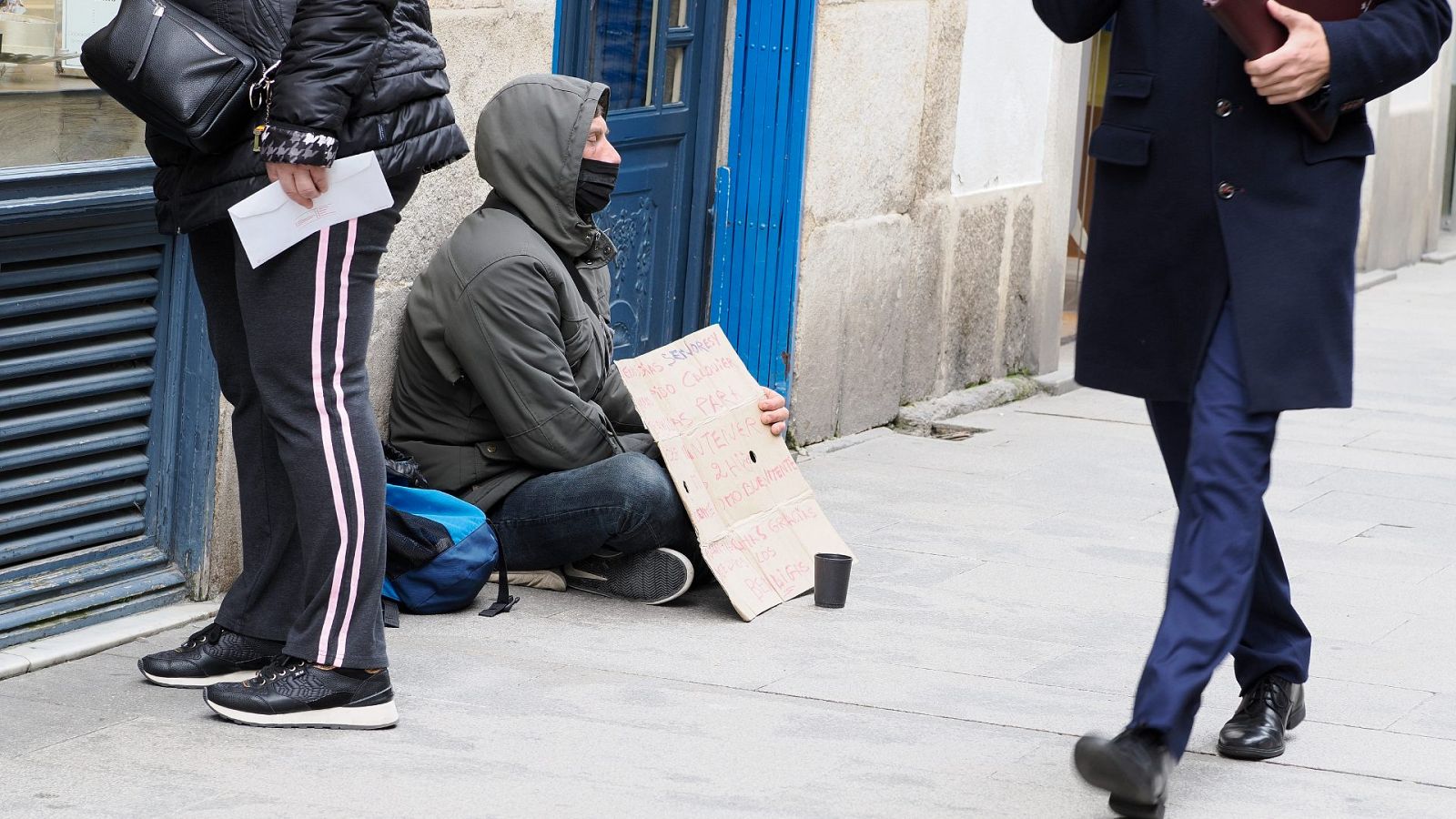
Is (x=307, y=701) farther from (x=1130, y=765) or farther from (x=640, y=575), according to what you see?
(x=1130, y=765)

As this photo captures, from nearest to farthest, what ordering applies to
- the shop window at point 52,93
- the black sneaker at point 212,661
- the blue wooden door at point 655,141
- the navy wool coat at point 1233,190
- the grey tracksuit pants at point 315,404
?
the navy wool coat at point 1233,190 → the grey tracksuit pants at point 315,404 → the black sneaker at point 212,661 → the shop window at point 52,93 → the blue wooden door at point 655,141

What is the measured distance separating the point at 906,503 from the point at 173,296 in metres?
2.54

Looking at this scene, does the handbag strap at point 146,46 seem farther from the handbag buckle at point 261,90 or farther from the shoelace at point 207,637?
the shoelace at point 207,637

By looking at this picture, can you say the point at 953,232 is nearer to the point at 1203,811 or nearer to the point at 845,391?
the point at 845,391

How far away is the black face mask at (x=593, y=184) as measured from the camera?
4949 millimetres

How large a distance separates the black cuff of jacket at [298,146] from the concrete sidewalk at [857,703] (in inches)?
41.2

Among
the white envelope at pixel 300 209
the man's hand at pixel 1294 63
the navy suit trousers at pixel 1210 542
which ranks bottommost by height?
the navy suit trousers at pixel 1210 542

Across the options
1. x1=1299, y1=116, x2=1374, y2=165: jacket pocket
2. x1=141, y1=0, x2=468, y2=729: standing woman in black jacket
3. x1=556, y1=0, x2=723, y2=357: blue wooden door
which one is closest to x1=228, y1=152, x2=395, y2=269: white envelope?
x1=141, y1=0, x2=468, y2=729: standing woman in black jacket

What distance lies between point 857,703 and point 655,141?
104 inches

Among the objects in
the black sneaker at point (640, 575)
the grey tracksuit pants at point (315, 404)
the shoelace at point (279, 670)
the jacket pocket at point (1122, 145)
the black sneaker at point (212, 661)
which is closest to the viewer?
the jacket pocket at point (1122, 145)

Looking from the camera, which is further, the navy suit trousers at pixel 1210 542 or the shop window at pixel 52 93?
the shop window at pixel 52 93

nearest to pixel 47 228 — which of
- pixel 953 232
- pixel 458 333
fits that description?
pixel 458 333

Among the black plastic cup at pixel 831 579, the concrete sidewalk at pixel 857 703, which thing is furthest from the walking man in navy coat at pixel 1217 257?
the black plastic cup at pixel 831 579

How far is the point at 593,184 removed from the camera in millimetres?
4965
